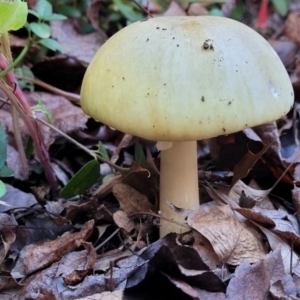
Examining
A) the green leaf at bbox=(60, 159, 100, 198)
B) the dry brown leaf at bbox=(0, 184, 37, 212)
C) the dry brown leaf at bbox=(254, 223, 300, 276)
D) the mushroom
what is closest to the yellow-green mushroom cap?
the mushroom

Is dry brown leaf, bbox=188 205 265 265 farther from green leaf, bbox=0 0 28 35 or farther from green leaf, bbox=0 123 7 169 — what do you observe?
green leaf, bbox=0 0 28 35

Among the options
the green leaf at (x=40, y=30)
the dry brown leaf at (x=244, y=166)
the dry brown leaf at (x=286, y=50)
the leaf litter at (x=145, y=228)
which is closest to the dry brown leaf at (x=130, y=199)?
the leaf litter at (x=145, y=228)

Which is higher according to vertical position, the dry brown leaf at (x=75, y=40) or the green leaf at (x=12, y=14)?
the green leaf at (x=12, y=14)

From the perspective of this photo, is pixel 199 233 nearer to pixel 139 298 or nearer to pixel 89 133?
pixel 139 298

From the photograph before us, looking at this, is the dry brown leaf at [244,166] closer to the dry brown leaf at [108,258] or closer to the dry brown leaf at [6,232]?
the dry brown leaf at [108,258]

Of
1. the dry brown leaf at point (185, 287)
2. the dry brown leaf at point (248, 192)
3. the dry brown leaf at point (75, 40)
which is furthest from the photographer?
the dry brown leaf at point (75, 40)

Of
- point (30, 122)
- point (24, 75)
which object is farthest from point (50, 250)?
point (24, 75)

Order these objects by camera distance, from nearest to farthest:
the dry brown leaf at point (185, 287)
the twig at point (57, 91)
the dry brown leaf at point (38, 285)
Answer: the dry brown leaf at point (185, 287) → the dry brown leaf at point (38, 285) → the twig at point (57, 91)
